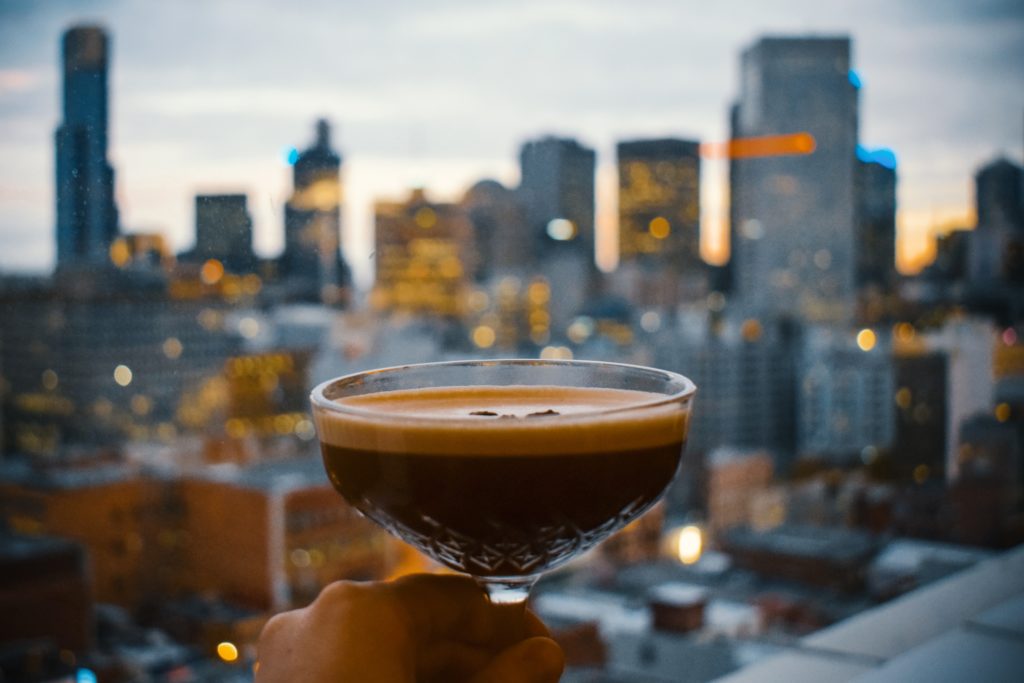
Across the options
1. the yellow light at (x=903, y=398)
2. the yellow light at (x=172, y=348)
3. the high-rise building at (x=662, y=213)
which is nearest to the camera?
the yellow light at (x=903, y=398)

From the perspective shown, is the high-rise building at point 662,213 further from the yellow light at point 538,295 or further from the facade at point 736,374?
the yellow light at point 538,295

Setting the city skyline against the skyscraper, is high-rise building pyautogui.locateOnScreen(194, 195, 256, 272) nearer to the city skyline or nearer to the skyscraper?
the city skyline

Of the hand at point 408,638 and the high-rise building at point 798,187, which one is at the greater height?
the high-rise building at point 798,187

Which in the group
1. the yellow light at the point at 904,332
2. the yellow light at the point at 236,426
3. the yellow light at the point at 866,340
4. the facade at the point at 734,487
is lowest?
the facade at the point at 734,487

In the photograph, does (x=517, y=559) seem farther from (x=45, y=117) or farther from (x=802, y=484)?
(x=802, y=484)

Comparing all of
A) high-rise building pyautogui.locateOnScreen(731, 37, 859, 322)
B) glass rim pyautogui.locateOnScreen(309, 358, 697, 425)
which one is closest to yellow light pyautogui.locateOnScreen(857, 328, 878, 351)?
high-rise building pyautogui.locateOnScreen(731, 37, 859, 322)

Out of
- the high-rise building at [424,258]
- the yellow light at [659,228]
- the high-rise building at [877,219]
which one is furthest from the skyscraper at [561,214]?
the yellow light at [659,228]
